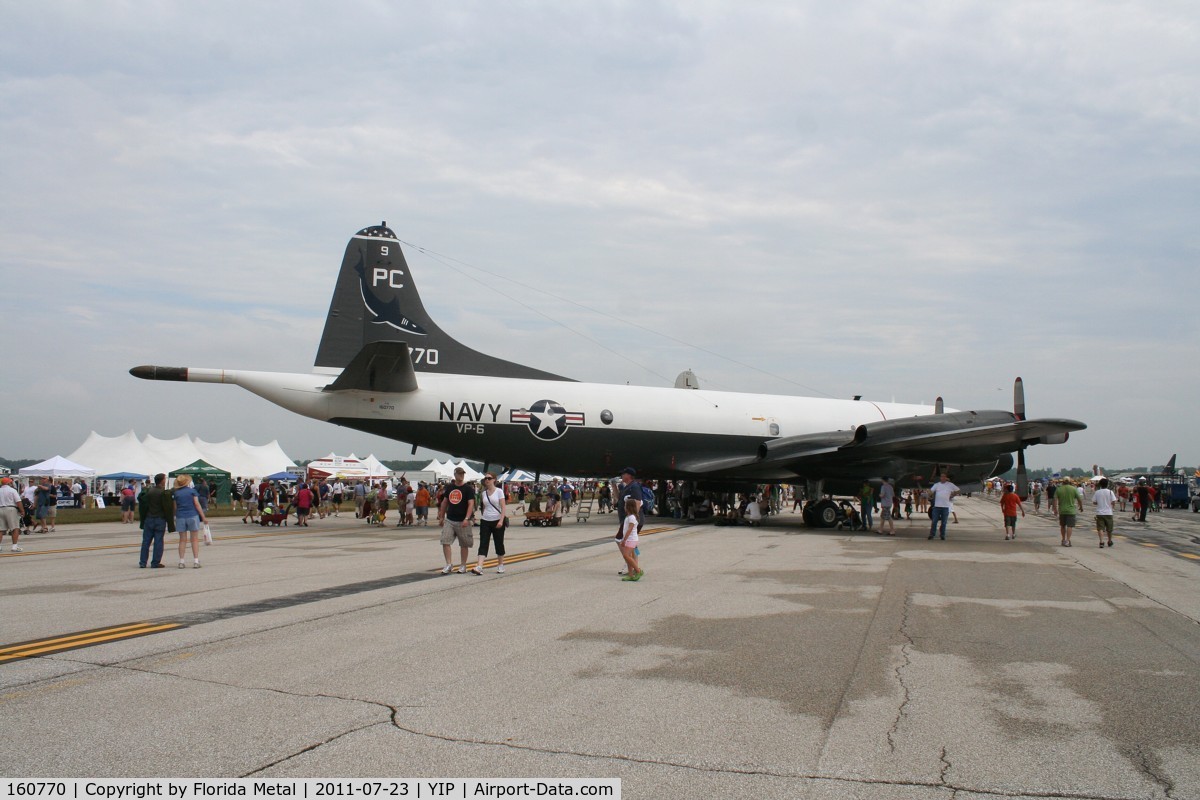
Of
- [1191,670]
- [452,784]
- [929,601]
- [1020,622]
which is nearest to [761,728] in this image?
[452,784]

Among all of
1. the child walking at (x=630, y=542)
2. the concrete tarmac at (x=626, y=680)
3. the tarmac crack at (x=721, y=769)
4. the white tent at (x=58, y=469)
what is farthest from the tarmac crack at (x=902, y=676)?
the white tent at (x=58, y=469)

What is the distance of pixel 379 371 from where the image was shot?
75.4 ft

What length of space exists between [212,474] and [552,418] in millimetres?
27100

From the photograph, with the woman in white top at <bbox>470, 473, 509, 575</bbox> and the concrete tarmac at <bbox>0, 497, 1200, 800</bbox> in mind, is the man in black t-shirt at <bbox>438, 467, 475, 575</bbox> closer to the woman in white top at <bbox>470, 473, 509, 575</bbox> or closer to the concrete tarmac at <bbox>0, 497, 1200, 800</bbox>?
the woman in white top at <bbox>470, 473, 509, 575</bbox>

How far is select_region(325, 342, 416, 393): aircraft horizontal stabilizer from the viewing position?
22188mm

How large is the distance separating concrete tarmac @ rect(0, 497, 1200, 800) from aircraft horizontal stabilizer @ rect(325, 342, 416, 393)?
964 centimetres

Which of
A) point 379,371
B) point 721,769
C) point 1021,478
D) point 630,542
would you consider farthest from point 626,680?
point 1021,478

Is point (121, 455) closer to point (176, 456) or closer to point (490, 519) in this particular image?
point (176, 456)

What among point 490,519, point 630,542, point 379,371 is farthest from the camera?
point 379,371

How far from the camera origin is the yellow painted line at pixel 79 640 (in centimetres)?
717

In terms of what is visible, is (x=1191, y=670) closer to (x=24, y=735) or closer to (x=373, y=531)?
(x=24, y=735)

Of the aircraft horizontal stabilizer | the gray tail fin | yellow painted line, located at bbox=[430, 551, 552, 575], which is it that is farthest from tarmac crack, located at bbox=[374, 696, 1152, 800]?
the gray tail fin

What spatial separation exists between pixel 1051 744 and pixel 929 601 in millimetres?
5971

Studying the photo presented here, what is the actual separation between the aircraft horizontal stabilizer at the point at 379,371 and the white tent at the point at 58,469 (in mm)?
26142
